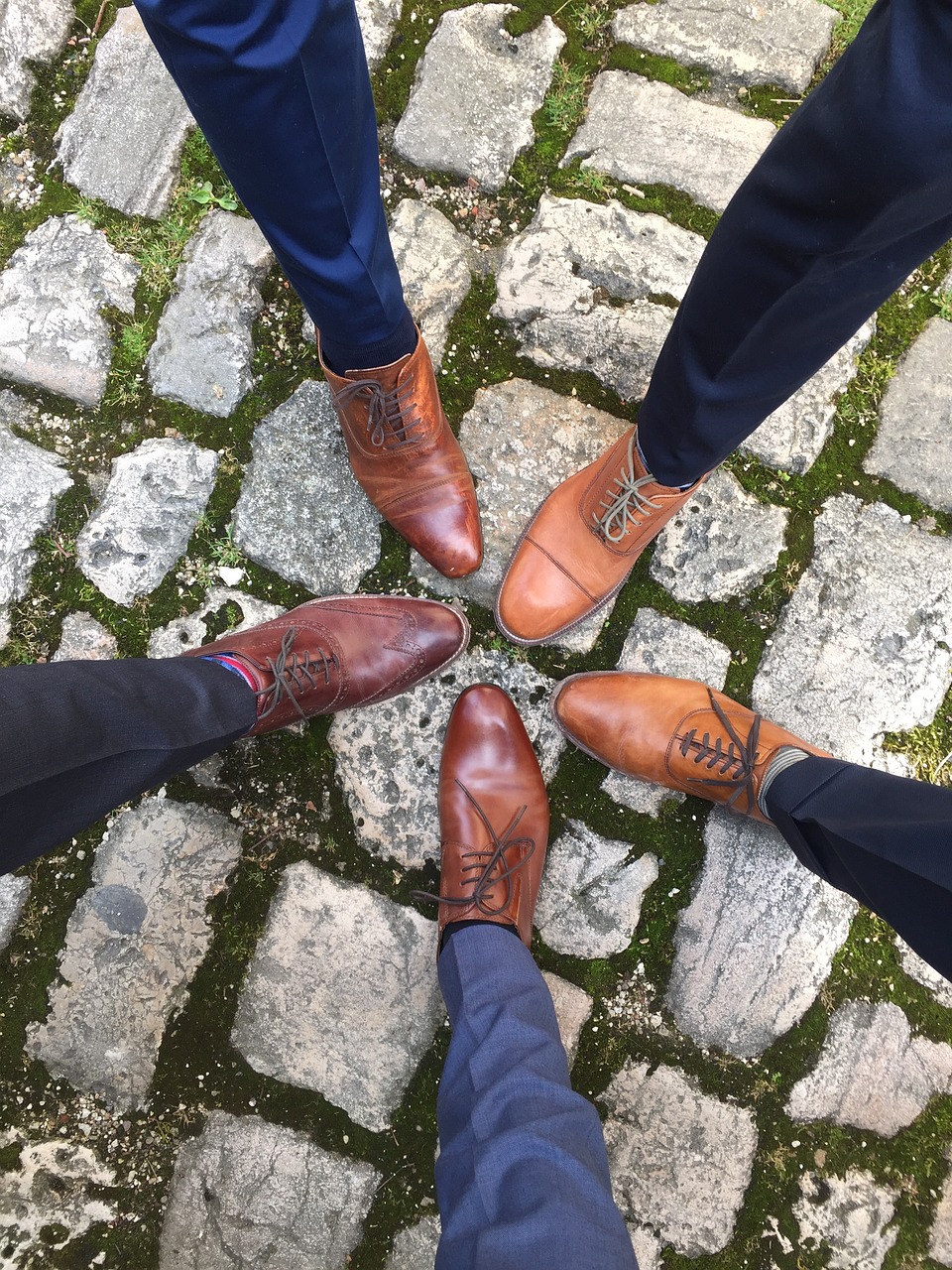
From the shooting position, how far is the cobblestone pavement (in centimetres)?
201

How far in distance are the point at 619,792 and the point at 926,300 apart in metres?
→ 1.70

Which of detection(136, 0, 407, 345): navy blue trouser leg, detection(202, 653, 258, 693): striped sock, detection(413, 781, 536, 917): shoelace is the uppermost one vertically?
detection(136, 0, 407, 345): navy blue trouser leg

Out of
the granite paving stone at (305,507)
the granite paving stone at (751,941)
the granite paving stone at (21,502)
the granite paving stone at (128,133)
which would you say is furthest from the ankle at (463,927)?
the granite paving stone at (128,133)

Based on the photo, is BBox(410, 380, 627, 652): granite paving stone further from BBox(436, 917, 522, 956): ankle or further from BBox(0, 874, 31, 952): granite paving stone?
BBox(0, 874, 31, 952): granite paving stone

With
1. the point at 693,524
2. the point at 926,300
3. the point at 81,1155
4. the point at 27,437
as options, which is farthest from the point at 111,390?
the point at 926,300

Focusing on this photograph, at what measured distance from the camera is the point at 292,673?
194 centimetres

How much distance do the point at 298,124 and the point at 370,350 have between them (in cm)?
55

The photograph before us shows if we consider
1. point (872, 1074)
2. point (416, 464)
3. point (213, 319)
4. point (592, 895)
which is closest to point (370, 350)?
point (416, 464)

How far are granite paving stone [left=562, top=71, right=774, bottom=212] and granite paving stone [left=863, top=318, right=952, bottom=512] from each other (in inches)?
29.0

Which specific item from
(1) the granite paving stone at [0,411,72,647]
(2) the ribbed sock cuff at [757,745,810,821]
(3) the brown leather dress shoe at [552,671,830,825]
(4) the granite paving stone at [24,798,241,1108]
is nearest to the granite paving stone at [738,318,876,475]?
(3) the brown leather dress shoe at [552,671,830,825]

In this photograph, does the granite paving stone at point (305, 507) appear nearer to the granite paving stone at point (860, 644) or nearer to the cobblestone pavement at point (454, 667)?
the cobblestone pavement at point (454, 667)

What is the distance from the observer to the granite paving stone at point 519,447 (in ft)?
7.13

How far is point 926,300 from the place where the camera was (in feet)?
7.41

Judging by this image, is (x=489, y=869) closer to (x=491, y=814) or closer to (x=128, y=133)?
(x=491, y=814)
